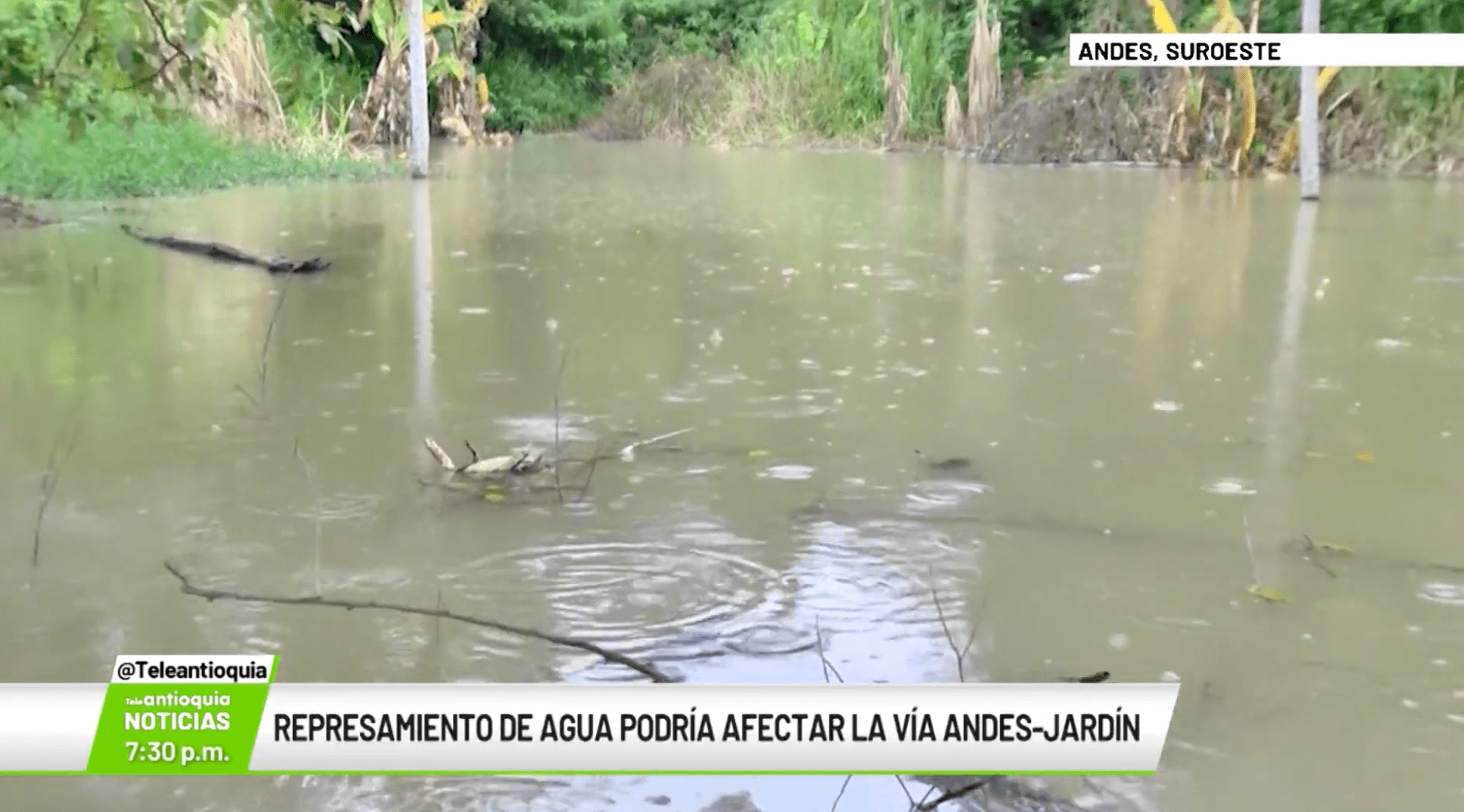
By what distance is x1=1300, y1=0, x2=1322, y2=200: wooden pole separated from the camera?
673cm

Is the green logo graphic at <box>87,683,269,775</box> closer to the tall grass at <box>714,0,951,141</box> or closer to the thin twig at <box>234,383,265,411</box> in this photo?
the thin twig at <box>234,383,265,411</box>

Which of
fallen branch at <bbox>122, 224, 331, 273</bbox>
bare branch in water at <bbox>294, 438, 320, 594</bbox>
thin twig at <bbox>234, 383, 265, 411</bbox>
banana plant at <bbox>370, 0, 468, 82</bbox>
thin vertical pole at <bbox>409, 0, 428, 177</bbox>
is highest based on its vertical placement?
banana plant at <bbox>370, 0, 468, 82</bbox>

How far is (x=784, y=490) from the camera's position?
2.23 m

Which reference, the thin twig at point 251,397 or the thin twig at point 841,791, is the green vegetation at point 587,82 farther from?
the thin twig at point 841,791

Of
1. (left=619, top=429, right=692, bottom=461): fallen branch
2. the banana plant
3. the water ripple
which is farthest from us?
the banana plant

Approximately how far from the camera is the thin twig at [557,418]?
2.24m

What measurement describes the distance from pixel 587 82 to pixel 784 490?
1846 cm

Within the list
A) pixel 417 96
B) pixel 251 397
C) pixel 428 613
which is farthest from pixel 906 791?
pixel 417 96

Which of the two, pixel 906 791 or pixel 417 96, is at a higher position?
pixel 417 96

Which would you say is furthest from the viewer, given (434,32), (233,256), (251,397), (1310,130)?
(434,32)

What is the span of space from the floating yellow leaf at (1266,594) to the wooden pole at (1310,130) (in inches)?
220

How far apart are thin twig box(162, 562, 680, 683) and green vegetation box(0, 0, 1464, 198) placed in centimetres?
104

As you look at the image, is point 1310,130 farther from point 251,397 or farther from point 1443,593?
point 251,397

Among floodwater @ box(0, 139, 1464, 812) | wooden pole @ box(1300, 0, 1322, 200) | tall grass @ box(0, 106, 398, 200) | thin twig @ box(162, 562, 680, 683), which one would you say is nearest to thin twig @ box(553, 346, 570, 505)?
floodwater @ box(0, 139, 1464, 812)
